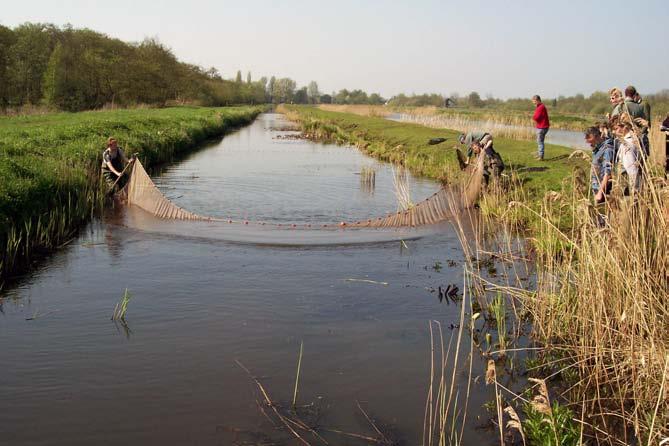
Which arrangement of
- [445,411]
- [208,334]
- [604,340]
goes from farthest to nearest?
[208,334] → [604,340] → [445,411]

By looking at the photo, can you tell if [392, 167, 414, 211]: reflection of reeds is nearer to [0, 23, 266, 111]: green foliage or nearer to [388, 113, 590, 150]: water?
[388, 113, 590, 150]: water

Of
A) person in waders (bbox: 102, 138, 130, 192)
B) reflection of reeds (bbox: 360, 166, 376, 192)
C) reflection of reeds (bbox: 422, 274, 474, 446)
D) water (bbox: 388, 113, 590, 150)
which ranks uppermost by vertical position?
water (bbox: 388, 113, 590, 150)

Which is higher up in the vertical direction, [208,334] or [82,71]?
[82,71]

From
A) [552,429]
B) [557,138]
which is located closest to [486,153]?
[552,429]

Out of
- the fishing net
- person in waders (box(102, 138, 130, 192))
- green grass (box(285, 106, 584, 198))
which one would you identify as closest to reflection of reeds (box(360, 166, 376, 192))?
green grass (box(285, 106, 584, 198))

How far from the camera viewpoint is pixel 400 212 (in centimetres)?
1344

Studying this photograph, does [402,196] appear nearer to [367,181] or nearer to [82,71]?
[367,181]

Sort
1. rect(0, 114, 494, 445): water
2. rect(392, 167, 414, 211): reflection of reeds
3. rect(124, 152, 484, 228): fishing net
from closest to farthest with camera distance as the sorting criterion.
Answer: rect(0, 114, 494, 445): water, rect(392, 167, 414, 211): reflection of reeds, rect(124, 152, 484, 228): fishing net

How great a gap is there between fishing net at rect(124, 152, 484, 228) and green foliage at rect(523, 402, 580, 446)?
812 cm

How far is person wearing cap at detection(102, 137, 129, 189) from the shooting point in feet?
51.8

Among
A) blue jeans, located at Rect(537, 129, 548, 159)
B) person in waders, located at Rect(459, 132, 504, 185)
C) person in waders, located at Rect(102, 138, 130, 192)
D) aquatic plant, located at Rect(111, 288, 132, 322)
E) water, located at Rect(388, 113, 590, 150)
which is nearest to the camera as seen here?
aquatic plant, located at Rect(111, 288, 132, 322)

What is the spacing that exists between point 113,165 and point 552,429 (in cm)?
1395

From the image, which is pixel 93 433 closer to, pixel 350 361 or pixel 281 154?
pixel 350 361

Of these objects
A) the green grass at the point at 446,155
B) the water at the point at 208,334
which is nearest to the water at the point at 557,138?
the green grass at the point at 446,155
